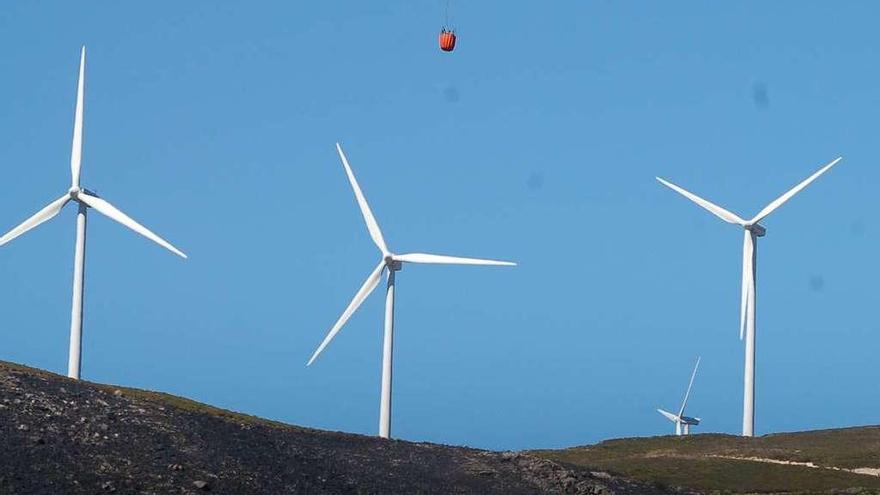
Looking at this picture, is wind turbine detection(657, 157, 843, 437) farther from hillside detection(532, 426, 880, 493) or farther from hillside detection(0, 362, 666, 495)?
hillside detection(0, 362, 666, 495)

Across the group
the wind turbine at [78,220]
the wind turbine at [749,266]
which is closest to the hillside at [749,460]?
the wind turbine at [749,266]

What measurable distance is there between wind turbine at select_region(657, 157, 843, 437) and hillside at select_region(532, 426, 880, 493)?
9.44 ft

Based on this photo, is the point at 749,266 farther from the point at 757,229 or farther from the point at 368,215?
the point at 368,215

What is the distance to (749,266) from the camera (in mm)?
110875

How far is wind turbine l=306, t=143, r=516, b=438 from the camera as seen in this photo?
88.8m

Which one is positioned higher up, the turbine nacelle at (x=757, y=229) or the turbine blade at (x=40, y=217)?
the turbine nacelle at (x=757, y=229)

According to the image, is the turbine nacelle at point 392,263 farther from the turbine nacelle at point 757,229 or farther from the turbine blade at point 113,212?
the turbine nacelle at point 757,229

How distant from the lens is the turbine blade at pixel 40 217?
85.5 m

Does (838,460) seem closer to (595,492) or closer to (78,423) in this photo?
(595,492)


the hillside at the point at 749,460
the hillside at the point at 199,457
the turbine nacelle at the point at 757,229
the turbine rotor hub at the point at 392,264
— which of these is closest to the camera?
the hillside at the point at 199,457

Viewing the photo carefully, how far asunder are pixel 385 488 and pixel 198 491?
33.4ft

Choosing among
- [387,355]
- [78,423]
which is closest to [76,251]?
[387,355]

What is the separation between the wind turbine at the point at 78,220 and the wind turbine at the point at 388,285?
42.8 ft

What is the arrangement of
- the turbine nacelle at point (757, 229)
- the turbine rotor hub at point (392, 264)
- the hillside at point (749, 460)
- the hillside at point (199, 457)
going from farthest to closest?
the turbine nacelle at point (757, 229) → the turbine rotor hub at point (392, 264) → the hillside at point (749, 460) → the hillside at point (199, 457)
